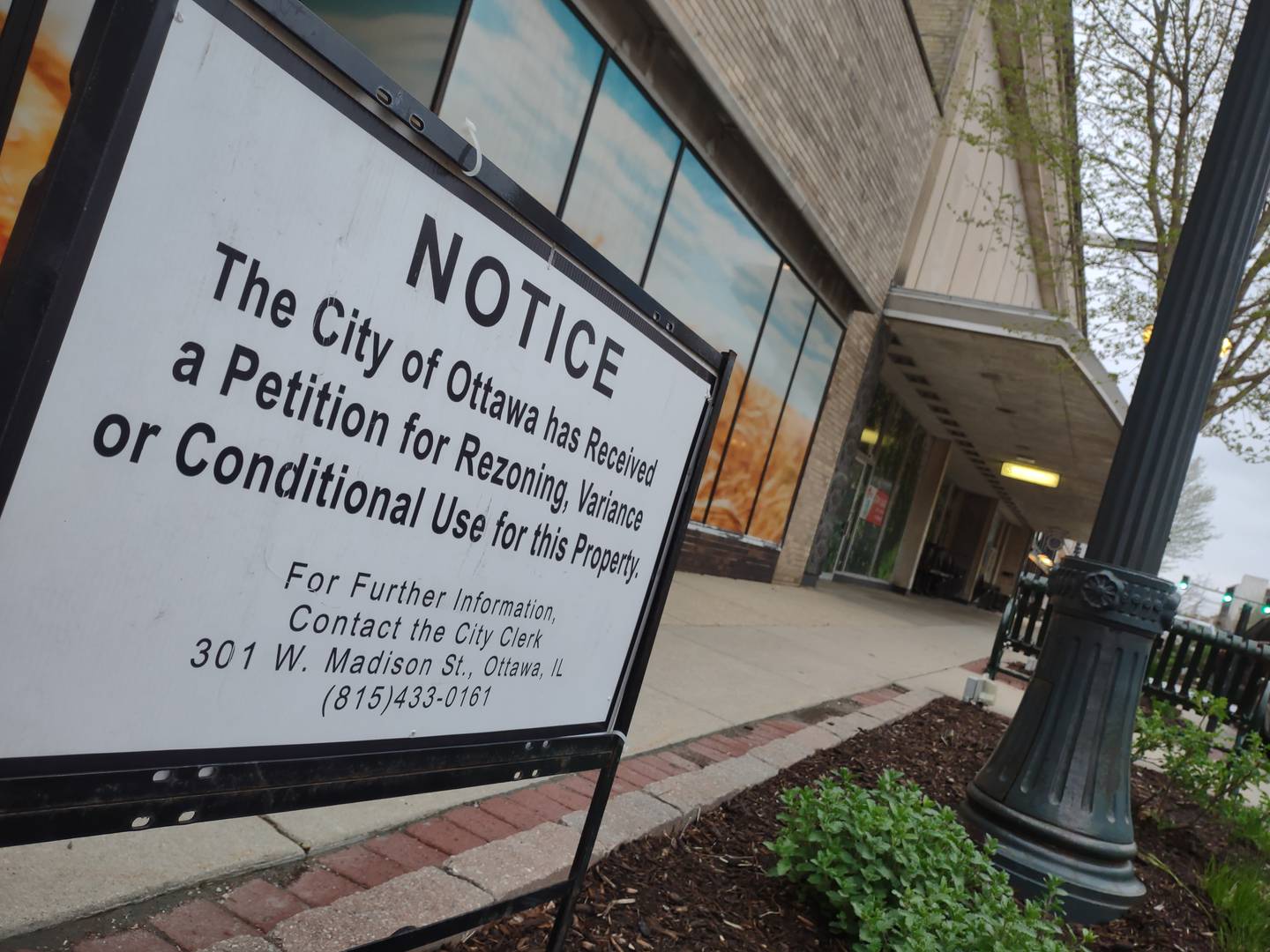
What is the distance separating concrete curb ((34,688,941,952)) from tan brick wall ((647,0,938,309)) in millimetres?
6087

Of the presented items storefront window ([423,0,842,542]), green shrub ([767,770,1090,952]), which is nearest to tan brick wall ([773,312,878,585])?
storefront window ([423,0,842,542])

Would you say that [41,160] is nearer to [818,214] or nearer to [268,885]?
[268,885]

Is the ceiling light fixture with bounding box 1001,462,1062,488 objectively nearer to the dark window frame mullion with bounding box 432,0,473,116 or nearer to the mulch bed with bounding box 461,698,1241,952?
the mulch bed with bounding box 461,698,1241,952

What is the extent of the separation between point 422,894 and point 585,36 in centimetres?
Answer: 662

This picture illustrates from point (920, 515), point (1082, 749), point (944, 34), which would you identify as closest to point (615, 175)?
point (1082, 749)

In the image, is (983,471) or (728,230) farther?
(983,471)

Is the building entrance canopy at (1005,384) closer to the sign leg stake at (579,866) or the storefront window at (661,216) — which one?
the storefront window at (661,216)

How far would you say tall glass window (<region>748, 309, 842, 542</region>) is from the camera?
41.9ft

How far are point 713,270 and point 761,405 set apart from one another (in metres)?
2.46

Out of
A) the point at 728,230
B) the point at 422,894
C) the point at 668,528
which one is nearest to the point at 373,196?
the point at 668,528

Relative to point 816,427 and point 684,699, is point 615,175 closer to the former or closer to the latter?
point 684,699

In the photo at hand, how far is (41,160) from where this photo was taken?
423cm

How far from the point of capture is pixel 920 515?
26.8 metres

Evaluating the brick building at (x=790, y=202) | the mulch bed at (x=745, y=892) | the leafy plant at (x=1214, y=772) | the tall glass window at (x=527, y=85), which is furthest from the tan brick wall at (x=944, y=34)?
the mulch bed at (x=745, y=892)
